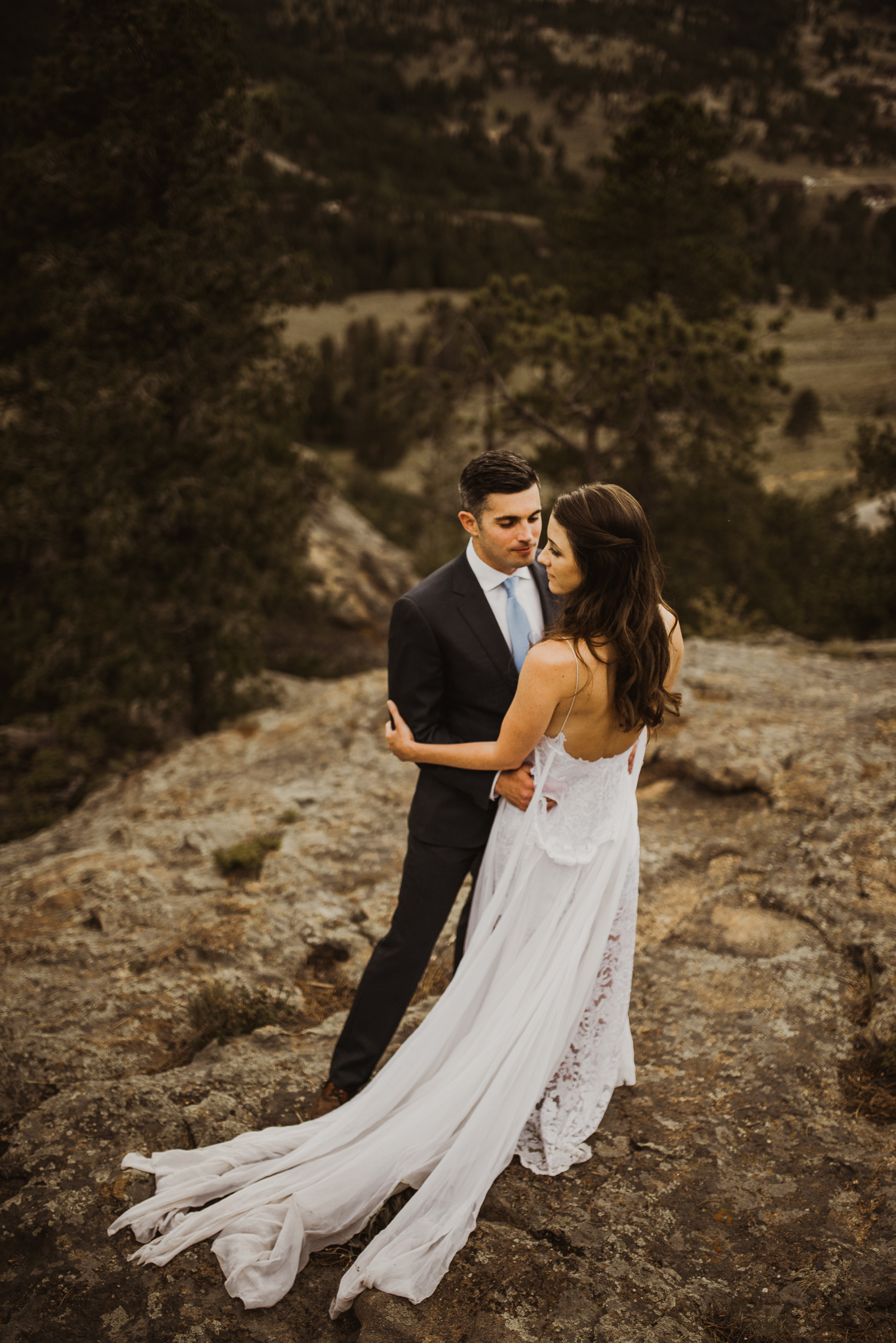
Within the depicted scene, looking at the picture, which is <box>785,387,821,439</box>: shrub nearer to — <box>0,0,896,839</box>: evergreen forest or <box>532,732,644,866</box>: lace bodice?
<box>0,0,896,839</box>: evergreen forest

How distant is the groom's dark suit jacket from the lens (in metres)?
2.68

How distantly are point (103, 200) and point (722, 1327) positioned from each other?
11854 millimetres

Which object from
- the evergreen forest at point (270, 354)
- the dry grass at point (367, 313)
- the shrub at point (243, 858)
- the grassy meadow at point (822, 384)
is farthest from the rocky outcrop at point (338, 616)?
the dry grass at point (367, 313)

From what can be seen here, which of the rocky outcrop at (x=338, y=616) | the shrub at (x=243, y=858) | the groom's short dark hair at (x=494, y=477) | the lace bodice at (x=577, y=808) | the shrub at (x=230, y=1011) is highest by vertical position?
the groom's short dark hair at (x=494, y=477)

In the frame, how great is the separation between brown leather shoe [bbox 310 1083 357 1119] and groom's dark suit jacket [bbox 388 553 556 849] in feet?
3.87

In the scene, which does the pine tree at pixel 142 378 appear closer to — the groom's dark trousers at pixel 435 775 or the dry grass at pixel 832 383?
the groom's dark trousers at pixel 435 775

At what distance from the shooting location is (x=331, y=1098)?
120 inches

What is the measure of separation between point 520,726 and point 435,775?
1.89ft

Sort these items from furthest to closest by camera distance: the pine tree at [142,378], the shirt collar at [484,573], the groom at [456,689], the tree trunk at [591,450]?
1. the tree trunk at [591,450]
2. the pine tree at [142,378]
3. the shirt collar at [484,573]
4. the groom at [456,689]

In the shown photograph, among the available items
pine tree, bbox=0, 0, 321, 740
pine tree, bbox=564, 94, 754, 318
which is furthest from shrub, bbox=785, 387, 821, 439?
pine tree, bbox=0, 0, 321, 740

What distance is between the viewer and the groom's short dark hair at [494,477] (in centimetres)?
252

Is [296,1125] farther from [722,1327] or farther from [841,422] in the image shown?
[841,422]

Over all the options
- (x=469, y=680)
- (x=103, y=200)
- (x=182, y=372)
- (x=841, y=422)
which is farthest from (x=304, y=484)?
(x=841, y=422)

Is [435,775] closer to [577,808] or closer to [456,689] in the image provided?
[456,689]
